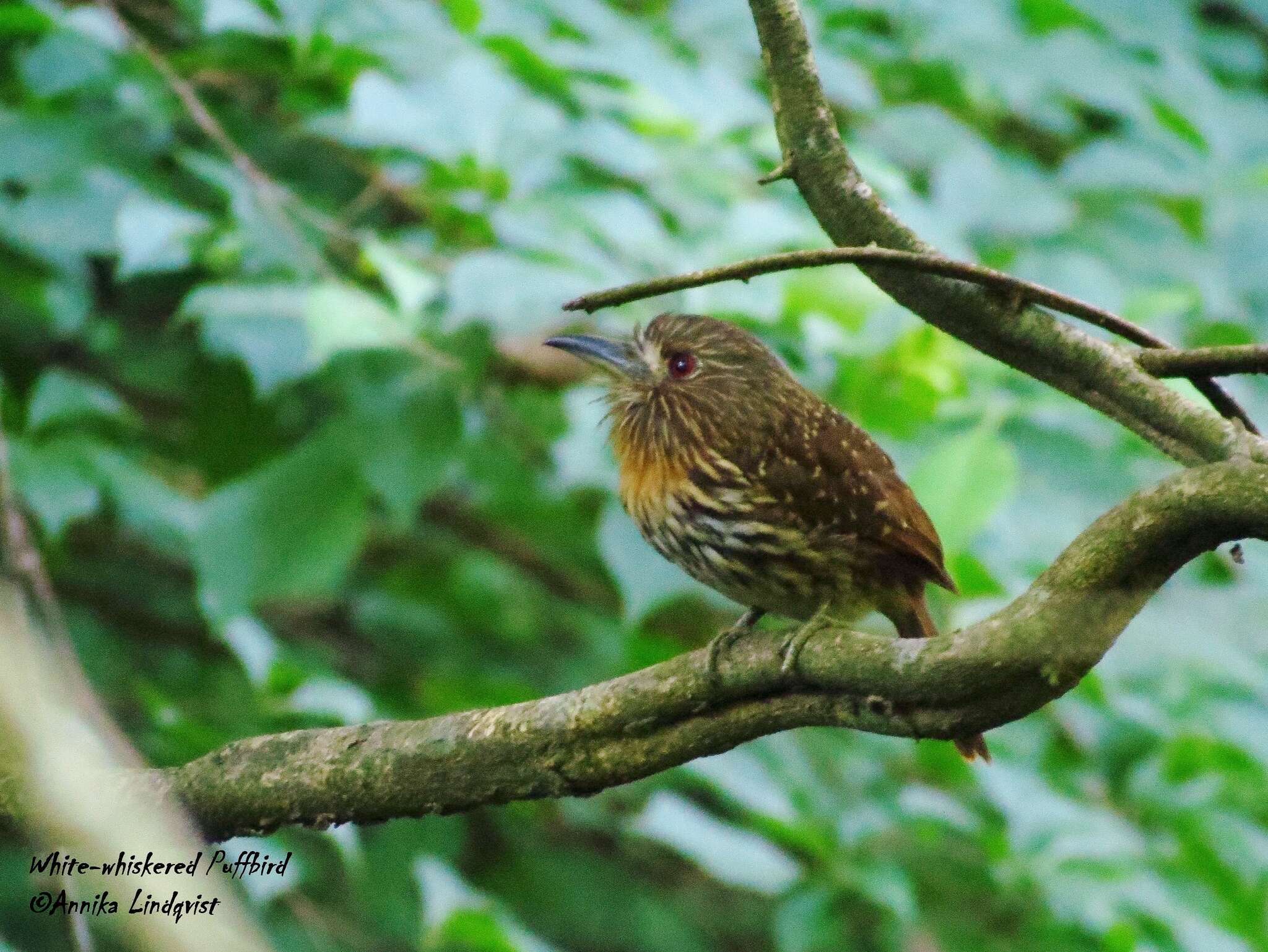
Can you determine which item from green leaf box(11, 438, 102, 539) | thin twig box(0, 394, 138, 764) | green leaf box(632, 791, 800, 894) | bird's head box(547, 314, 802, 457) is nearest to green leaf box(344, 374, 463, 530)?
bird's head box(547, 314, 802, 457)

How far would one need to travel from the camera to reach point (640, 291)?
1468 mm

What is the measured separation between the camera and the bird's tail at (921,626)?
2363 mm

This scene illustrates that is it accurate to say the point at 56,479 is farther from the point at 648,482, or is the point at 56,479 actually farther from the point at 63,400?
the point at 648,482

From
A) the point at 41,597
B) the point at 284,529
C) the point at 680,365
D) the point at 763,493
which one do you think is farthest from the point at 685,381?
the point at 41,597

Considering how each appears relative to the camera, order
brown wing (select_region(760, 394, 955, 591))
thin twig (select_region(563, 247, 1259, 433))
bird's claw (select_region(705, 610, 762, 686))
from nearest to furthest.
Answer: thin twig (select_region(563, 247, 1259, 433)) < bird's claw (select_region(705, 610, 762, 686)) < brown wing (select_region(760, 394, 955, 591))

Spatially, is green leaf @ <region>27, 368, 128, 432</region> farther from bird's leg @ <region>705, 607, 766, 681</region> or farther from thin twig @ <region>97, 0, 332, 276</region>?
bird's leg @ <region>705, 607, 766, 681</region>

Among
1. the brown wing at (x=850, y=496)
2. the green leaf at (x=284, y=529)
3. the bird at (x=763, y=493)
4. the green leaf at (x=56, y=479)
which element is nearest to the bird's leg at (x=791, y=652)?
the bird at (x=763, y=493)

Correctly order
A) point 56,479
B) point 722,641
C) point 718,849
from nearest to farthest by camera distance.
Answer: point 722,641 < point 56,479 < point 718,849

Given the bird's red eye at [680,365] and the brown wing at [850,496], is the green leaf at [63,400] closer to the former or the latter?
the bird's red eye at [680,365]

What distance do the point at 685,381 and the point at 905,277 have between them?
902mm

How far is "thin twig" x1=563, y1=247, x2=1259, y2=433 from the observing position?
148 centimetres

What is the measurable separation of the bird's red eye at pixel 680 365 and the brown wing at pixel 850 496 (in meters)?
0.26

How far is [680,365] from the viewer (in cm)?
A: 254

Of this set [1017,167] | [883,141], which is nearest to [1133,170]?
[1017,167]
